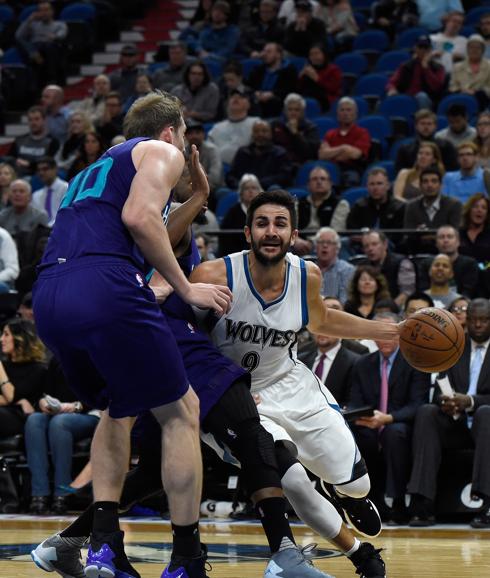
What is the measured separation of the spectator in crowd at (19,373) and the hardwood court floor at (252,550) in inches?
49.2

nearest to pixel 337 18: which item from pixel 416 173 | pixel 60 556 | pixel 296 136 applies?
pixel 296 136

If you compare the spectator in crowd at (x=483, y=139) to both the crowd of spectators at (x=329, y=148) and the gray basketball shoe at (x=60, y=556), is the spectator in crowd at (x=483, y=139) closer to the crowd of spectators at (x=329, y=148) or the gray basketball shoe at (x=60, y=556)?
the crowd of spectators at (x=329, y=148)

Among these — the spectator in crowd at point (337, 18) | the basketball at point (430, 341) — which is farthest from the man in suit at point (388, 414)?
the spectator in crowd at point (337, 18)

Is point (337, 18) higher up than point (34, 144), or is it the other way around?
point (337, 18)

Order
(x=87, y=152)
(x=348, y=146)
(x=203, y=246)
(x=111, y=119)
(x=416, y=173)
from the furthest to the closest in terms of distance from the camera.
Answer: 1. (x=111, y=119)
2. (x=87, y=152)
3. (x=348, y=146)
4. (x=416, y=173)
5. (x=203, y=246)

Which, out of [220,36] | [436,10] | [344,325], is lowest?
[344,325]

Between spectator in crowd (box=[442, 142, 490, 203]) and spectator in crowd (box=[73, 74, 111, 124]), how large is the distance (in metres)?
4.88

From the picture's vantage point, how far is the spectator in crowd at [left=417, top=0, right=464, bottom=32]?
50.2 feet

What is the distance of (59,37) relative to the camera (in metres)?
17.0

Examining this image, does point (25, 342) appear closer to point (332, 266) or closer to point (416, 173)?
point (332, 266)

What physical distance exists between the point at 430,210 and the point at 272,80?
4204 millimetres

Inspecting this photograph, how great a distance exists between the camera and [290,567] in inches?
178

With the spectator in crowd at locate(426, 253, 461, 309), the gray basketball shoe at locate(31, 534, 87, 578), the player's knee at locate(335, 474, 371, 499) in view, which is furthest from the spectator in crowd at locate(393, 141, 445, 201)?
the gray basketball shoe at locate(31, 534, 87, 578)

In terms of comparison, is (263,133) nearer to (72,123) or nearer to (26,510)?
(72,123)
